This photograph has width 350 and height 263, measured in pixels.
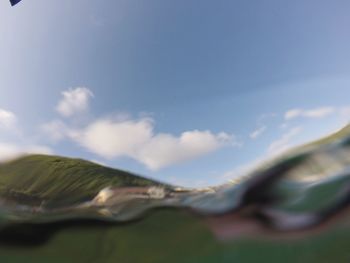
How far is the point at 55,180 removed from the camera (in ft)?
5.98

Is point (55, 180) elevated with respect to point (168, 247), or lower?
elevated

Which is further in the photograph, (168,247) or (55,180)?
(55,180)

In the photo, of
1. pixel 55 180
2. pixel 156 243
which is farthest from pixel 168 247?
pixel 55 180

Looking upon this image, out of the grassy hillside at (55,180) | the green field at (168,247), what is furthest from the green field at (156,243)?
the grassy hillside at (55,180)

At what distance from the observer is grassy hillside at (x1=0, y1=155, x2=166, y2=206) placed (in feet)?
5.63

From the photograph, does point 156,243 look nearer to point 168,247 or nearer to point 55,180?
point 168,247

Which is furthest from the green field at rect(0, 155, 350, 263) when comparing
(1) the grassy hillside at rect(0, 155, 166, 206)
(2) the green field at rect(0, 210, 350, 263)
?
(1) the grassy hillside at rect(0, 155, 166, 206)

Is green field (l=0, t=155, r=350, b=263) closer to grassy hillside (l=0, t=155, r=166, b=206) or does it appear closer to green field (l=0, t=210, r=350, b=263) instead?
green field (l=0, t=210, r=350, b=263)

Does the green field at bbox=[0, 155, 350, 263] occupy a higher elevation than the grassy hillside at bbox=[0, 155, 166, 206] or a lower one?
lower

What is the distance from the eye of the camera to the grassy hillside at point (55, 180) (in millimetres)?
1717

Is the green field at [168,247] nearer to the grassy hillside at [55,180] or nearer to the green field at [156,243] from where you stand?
the green field at [156,243]

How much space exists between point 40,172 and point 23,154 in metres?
0.16

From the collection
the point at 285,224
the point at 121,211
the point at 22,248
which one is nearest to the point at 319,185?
the point at 285,224

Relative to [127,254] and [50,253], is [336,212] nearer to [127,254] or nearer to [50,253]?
[127,254]
